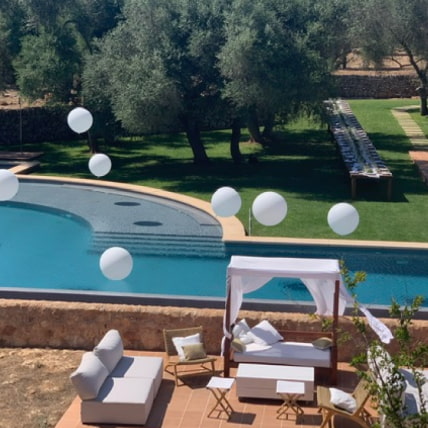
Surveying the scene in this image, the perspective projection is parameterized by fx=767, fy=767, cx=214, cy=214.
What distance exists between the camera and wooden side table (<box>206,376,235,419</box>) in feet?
30.7

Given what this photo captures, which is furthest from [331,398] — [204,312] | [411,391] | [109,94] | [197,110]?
[109,94]

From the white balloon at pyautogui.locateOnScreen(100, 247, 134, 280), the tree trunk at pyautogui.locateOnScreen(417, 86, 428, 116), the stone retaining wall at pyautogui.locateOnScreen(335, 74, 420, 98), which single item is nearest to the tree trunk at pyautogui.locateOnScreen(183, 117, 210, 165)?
the white balloon at pyautogui.locateOnScreen(100, 247, 134, 280)

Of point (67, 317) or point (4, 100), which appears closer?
point (67, 317)

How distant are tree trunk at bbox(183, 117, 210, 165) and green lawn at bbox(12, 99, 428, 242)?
39 cm

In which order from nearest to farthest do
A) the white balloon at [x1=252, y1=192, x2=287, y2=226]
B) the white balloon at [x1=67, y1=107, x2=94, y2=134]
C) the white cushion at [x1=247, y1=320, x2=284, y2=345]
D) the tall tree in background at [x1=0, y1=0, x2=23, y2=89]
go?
the white cushion at [x1=247, y1=320, x2=284, y2=345]
the white balloon at [x1=252, y1=192, x2=287, y2=226]
the white balloon at [x1=67, y1=107, x2=94, y2=134]
the tall tree in background at [x1=0, y1=0, x2=23, y2=89]

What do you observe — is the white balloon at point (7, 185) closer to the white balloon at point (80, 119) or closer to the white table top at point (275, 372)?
the white balloon at point (80, 119)

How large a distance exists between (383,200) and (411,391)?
11.3 meters

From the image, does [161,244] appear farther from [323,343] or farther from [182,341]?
[323,343]

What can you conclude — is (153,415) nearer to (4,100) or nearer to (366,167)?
(366,167)

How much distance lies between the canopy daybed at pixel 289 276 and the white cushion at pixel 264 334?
0.35 metres

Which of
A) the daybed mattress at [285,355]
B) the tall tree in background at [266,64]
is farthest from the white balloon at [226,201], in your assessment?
the tall tree in background at [266,64]

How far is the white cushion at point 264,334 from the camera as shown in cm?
1070

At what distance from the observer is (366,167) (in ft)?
68.6

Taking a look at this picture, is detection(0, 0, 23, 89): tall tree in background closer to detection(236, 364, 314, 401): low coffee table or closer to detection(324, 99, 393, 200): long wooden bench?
detection(324, 99, 393, 200): long wooden bench
